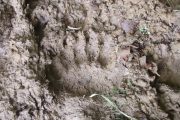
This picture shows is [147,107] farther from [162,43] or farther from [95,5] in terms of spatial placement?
[95,5]

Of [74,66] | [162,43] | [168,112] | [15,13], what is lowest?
[168,112]

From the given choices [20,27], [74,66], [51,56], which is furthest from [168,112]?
[20,27]

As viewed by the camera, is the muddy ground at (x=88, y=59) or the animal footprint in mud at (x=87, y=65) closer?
the muddy ground at (x=88, y=59)

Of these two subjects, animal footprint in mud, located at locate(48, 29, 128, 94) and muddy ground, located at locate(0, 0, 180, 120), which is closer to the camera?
muddy ground, located at locate(0, 0, 180, 120)

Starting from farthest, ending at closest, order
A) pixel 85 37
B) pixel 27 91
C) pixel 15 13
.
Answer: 1. pixel 85 37
2. pixel 15 13
3. pixel 27 91

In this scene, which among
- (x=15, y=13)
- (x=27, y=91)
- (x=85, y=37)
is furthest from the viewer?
(x=85, y=37)
